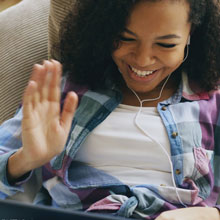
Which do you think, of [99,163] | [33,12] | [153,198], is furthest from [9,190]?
[33,12]

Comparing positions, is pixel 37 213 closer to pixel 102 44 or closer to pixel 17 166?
pixel 17 166

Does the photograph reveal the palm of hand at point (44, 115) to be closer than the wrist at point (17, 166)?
Yes

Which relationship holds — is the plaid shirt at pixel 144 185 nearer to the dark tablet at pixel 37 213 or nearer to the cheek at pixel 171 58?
the cheek at pixel 171 58

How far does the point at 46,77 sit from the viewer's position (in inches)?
24.6

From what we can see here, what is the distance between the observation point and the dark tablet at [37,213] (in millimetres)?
382

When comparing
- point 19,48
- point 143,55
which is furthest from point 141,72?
point 19,48

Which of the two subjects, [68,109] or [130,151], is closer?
[68,109]

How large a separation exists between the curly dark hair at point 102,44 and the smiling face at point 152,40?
4cm

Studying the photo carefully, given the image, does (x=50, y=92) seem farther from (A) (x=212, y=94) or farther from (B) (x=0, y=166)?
(A) (x=212, y=94)

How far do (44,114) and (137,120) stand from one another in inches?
10.8

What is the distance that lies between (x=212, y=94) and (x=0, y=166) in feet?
1.71

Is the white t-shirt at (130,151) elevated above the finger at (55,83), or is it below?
below

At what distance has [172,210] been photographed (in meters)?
0.75

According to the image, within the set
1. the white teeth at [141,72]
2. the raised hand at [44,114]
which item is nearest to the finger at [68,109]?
the raised hand at [44,114]
